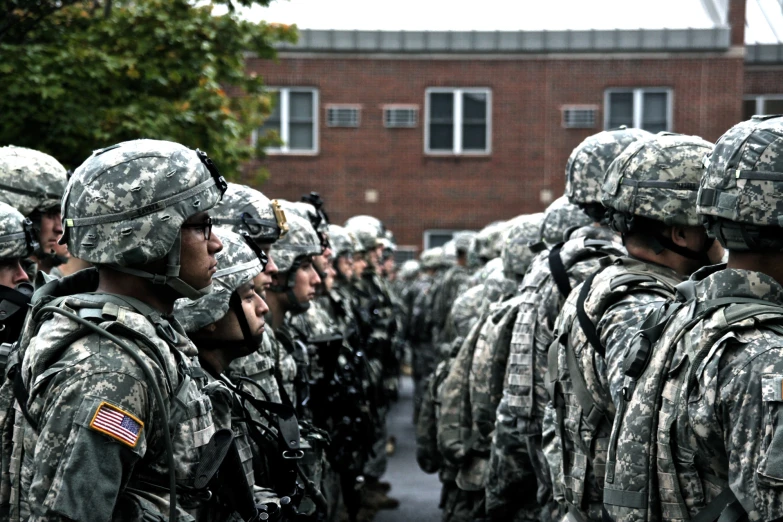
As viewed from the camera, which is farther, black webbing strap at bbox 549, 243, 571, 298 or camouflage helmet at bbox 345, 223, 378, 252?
camouflage helmet at bbox 345, 223, 378, 252

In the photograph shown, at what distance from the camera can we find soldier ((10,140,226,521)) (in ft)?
9.49

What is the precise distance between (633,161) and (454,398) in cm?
358

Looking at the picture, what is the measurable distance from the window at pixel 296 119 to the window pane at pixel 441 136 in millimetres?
3091

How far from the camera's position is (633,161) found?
429 centimetres

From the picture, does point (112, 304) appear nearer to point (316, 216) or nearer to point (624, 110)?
point (316, 216)

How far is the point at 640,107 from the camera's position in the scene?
26453mm

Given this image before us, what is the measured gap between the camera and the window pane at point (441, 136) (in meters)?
26.7

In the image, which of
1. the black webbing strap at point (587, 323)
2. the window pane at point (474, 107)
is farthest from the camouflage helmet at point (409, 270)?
the black webbing strap at point (587, 323)

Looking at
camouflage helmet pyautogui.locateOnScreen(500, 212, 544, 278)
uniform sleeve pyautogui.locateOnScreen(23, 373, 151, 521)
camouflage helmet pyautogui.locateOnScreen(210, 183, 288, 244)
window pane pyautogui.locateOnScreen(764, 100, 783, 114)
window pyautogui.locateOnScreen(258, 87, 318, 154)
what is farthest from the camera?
window pane pyautogui.locateOnScreen(764, 100, 783, 114)

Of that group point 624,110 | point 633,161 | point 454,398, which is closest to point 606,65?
point 624,110

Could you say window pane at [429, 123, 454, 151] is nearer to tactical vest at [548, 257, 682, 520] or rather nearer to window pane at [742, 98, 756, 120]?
window pane at [742, 98, 756, 120]

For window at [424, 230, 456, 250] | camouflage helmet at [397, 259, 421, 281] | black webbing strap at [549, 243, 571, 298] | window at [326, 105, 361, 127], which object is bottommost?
camouflage helmet at [397, 259, 421, 281]

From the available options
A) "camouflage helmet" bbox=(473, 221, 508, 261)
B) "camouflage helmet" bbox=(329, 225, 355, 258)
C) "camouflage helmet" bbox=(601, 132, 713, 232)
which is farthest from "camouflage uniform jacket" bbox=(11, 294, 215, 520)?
"camouflage helmet" bbox=(329, 225, 355, 258)

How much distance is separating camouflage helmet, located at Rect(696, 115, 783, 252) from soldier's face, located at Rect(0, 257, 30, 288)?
10.7ft
